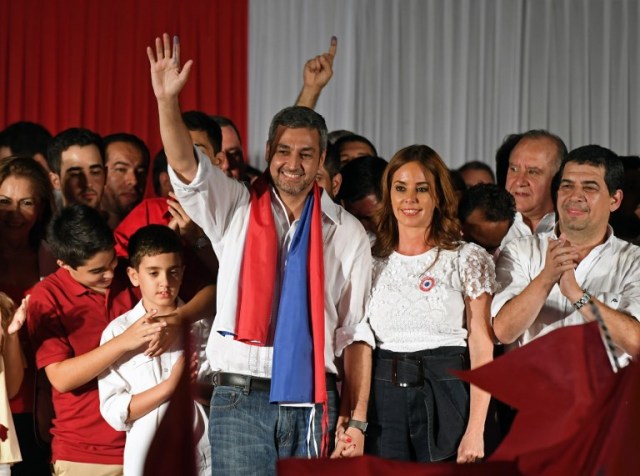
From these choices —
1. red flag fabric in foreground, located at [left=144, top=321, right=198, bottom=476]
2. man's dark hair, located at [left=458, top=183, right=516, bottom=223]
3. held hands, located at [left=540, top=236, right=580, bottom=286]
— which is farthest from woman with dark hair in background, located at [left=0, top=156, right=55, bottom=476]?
red flag fabric in foreground, located at [left=144, top=321, right=198, bottom=476]

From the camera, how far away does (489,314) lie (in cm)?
312

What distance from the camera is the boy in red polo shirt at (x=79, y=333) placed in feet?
10.8

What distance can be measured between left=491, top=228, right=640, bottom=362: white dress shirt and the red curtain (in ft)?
10.7

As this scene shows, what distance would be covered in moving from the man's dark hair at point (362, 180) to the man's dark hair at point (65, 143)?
1.00 m

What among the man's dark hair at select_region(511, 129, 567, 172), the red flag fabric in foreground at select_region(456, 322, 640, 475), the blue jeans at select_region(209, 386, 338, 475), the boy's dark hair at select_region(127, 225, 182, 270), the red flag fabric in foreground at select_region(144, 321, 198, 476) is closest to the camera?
the red flag fabric in foreground at select_region(144, 321, 198, 476)

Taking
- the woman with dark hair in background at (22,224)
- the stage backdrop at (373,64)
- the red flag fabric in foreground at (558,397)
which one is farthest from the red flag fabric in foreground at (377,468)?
the stage backdrop at (373,64)

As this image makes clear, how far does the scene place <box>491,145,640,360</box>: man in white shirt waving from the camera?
300cm

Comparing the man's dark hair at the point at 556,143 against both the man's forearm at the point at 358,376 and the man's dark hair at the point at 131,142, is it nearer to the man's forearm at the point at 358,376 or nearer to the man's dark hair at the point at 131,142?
the man's forearm at the point at 358,376

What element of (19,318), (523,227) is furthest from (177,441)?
(523,227)

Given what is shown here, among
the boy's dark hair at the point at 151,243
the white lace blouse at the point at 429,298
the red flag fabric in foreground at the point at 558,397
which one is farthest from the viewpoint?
the boy's dark hair at the point at 151,243

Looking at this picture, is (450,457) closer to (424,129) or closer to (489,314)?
(489,314)

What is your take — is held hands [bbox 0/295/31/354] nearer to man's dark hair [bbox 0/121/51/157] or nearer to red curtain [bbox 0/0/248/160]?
man's dark hair [bbox 0/121/51/157]

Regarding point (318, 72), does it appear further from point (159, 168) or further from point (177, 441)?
point (177, 441)

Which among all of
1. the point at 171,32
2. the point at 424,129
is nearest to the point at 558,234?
the point at 424,129
